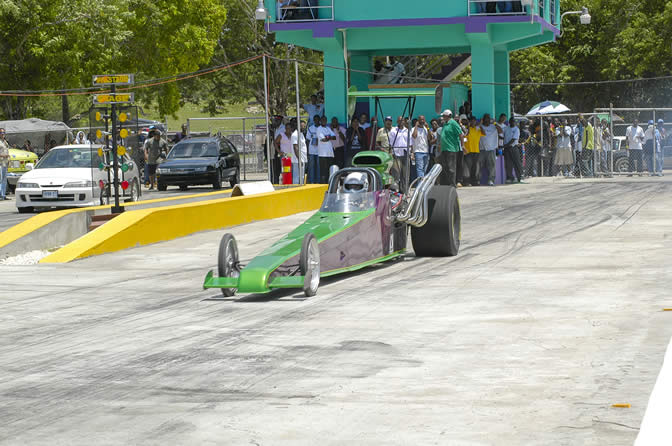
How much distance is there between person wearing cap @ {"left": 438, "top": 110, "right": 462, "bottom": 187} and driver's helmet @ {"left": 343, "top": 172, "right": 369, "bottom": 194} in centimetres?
1512

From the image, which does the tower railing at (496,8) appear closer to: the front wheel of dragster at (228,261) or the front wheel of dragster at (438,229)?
the front wheel of dragster at (438,229)

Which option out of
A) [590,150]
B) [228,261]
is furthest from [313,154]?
[228,261]

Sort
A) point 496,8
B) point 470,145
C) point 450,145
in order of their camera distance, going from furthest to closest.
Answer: point 496,8, point 470,145, point 450,145

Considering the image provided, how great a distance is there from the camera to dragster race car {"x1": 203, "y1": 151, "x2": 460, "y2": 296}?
10.9m

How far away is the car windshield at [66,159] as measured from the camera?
25359 mm

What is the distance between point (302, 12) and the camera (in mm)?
32250

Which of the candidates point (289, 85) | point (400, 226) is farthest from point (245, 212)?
point (289, 85)

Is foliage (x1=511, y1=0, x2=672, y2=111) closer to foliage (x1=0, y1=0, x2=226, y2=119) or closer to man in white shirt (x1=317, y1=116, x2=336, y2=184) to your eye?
foliage (x1=0, y1=0, x2=226, y2=119)

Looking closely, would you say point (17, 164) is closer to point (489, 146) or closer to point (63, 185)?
point (63, 185)

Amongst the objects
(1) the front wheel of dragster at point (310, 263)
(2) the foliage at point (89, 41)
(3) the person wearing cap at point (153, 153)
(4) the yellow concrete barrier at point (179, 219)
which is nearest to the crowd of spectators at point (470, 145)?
(4) the yellow concrete barrier at point (179, 219)

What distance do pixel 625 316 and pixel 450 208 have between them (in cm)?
481

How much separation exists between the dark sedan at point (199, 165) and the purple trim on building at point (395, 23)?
4138 millimetres

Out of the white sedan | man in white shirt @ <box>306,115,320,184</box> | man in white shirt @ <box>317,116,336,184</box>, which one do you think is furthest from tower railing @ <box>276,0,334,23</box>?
the white sedan

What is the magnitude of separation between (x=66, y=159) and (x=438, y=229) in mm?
13940
